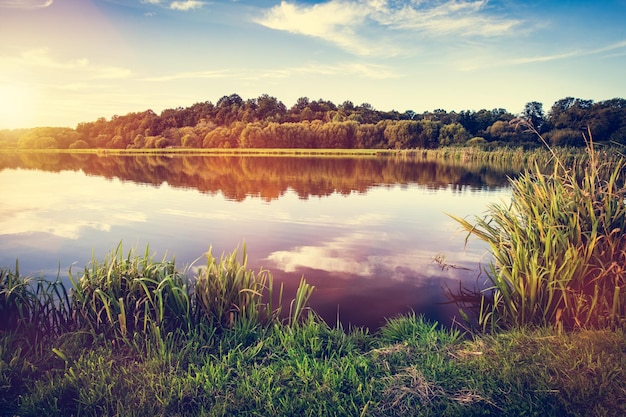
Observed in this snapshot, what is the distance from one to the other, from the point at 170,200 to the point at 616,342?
59.3 feet

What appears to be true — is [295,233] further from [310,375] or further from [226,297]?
[310,375]

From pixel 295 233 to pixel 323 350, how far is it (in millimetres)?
7766

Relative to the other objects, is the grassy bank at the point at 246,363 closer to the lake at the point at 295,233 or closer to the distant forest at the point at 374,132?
the lake at the point at 295,233

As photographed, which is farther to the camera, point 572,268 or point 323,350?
point 572,268

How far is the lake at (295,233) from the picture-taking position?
26.4 feet

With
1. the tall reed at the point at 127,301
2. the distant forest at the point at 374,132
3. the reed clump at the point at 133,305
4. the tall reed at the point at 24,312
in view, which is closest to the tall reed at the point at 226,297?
the reed clump at the point at 133,305

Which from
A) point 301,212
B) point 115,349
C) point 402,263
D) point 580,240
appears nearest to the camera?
point 115,349

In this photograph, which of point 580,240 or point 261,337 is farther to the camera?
point 580,240

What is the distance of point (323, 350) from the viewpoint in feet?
16.3

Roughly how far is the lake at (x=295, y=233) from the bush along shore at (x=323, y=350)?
3.81ft

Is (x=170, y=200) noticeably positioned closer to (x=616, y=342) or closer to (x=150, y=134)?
(x=616, y=342)

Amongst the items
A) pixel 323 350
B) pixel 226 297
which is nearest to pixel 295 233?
pixel 226 297

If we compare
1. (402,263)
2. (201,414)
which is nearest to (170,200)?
(402,263)

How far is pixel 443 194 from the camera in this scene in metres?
21.5
